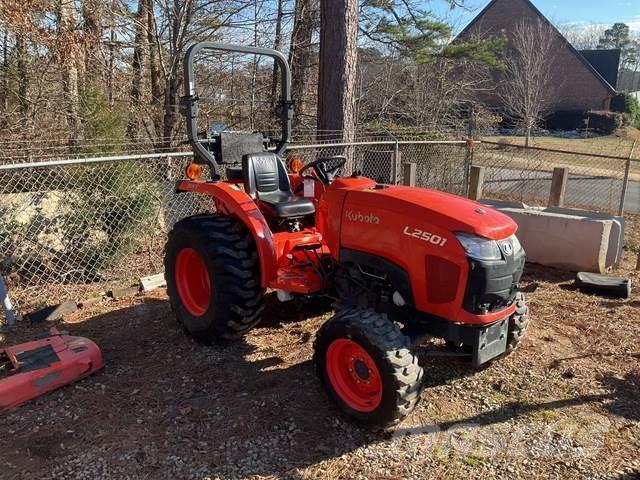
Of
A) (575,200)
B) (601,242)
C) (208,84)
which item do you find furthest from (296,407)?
(575,200)

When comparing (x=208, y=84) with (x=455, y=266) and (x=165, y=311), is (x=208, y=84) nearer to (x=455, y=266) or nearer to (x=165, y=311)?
(x=165, y=311)

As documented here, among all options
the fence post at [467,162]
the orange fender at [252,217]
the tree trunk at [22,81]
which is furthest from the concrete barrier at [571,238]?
the tree trunk at [22,81]

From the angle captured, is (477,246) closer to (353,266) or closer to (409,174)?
(353,266)

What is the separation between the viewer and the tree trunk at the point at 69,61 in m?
6.73

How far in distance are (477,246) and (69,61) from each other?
6527 millimetres

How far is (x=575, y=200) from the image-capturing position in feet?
35.6

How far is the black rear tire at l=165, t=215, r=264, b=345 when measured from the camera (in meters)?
3.36

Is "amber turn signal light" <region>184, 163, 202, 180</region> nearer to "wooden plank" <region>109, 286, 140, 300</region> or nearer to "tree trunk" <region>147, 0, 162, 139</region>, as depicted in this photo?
"wooden plank" <region>109, 286, 140, 300</region>

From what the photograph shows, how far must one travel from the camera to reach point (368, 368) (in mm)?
2721

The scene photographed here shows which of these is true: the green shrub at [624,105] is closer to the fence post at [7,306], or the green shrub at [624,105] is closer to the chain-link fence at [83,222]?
the chain-link fence at [83,222]

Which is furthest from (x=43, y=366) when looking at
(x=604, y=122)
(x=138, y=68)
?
(x=604, y=122)

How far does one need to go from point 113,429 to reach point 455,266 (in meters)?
2.03

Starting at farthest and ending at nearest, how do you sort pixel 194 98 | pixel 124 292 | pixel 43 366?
1. pixel 124 292
2. pixel 194 98
3. pixel 43 366

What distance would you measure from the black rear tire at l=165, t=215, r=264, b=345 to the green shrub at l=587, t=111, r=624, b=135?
31.4 m
